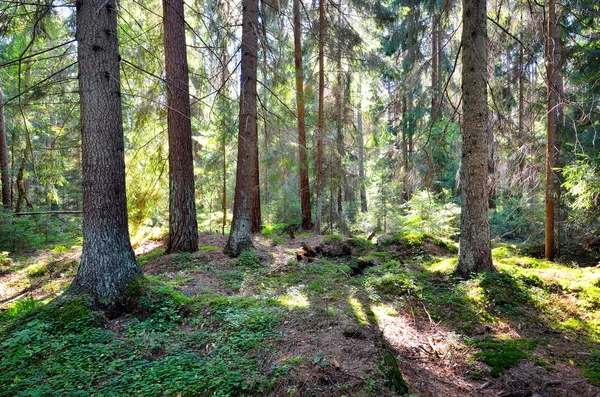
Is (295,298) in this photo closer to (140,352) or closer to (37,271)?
(140,352)

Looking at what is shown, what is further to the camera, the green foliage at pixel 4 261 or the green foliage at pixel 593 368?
the green foliage at pixel 4 261

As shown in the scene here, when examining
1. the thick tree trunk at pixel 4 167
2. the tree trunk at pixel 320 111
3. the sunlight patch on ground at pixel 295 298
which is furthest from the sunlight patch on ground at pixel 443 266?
the thick tree trunk at pixel 4 167

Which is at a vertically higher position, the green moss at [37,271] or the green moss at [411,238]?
the green moss at [411,238]

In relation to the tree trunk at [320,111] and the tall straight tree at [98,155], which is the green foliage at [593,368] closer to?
the tall straight tree at [98,155]

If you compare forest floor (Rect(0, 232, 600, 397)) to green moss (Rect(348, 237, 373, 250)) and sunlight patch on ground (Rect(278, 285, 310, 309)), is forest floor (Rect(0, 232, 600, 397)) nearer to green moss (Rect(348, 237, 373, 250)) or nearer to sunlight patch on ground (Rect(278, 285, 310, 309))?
sunlight patch on ground (Rect(278, 285, 310, 309))

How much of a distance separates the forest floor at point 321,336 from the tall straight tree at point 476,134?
0.53 metres

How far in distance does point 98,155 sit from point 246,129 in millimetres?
3967

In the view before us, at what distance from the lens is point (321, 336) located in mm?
3514

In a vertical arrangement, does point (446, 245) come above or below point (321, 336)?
above

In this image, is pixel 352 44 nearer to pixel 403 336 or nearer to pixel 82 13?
pixel 82 13

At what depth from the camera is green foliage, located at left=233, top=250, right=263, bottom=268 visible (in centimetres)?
736

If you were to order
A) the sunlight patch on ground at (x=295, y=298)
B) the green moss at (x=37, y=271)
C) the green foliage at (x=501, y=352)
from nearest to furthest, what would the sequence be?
the green foliage at (x=501, y=352) < the sunlight patch on ground at (x=295, y=298) < the green moss at (x=37, y=271)

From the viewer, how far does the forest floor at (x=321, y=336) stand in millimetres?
2787

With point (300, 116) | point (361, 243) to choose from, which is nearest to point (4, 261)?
point (361, 243)
